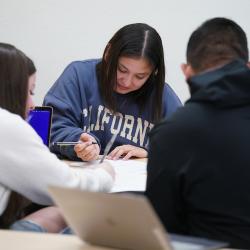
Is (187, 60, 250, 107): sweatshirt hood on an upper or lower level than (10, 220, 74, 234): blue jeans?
upper

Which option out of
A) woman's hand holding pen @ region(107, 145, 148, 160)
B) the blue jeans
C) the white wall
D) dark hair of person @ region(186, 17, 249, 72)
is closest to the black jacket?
dark hair of person @ region(186, 17, 249, 72)

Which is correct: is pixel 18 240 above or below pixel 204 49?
below

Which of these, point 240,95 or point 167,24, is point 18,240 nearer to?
point 240,95

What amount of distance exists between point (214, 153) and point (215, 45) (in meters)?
0.32

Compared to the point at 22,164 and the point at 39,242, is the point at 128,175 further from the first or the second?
the point at 39,242

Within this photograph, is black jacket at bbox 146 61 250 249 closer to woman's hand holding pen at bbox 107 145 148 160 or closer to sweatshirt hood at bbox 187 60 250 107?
sweatshirt hood at bbox 187 60 250 107

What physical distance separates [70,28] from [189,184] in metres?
2.31

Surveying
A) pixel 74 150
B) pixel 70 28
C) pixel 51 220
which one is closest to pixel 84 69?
pixel 74 150

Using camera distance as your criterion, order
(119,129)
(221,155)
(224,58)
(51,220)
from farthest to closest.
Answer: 1. (119,129)
2. (51,220)
3. (224,58)
4. (221,155)

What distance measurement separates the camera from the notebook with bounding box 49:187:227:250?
40.5 inches

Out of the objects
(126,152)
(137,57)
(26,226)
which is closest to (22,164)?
(26,226)

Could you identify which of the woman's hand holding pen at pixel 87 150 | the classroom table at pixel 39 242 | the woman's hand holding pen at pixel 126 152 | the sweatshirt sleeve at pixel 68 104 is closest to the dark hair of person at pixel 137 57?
the sweatshirt sleeve at pixel 68 104

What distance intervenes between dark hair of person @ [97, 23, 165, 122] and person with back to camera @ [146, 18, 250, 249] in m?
1.13

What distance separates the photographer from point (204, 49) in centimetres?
151
